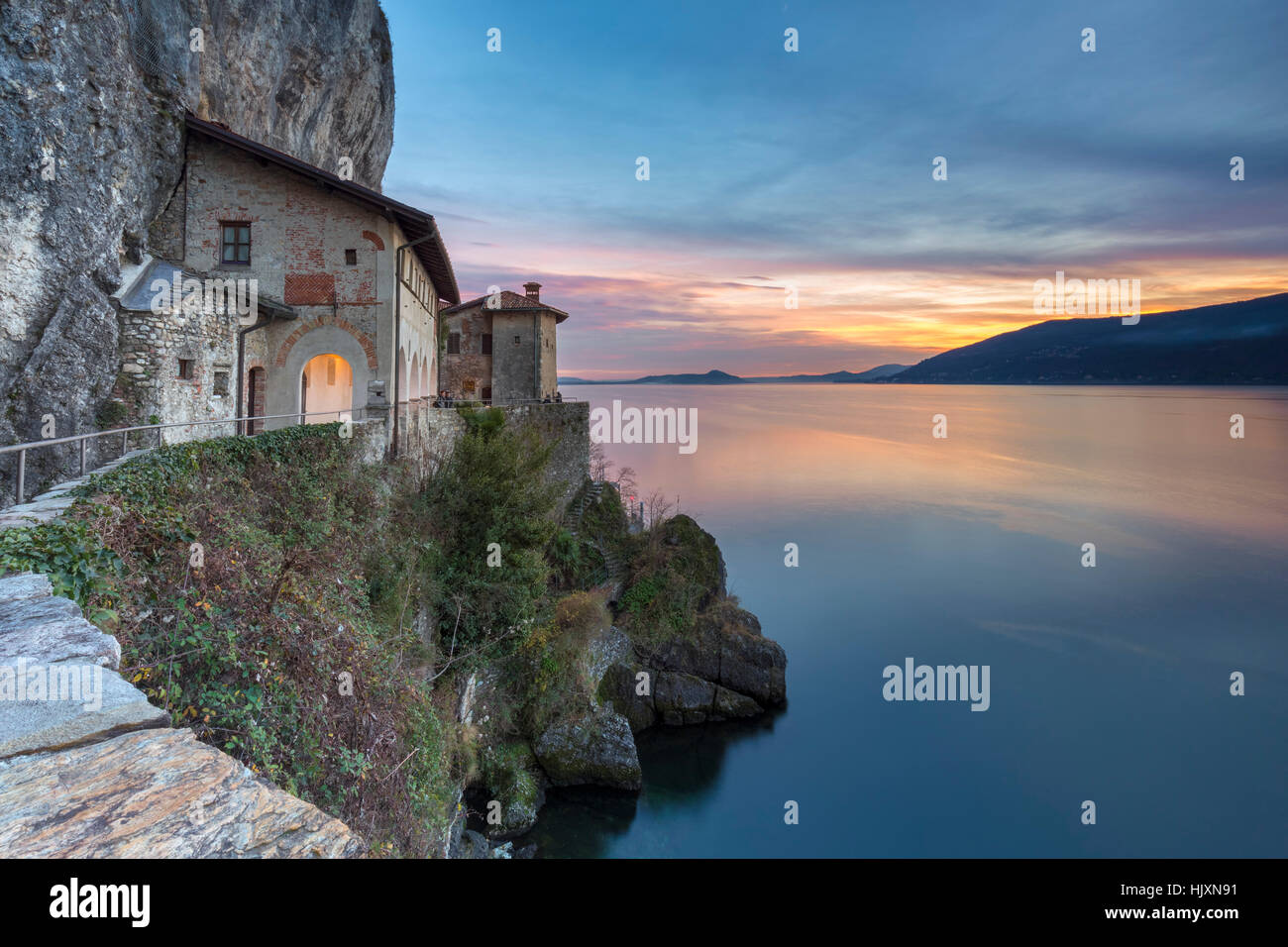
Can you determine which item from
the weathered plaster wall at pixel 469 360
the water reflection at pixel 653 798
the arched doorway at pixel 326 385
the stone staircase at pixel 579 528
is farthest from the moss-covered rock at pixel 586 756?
the weathered plaster wall at pixel 469 360

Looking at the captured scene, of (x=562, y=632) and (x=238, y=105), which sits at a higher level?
(x=238, y=105)

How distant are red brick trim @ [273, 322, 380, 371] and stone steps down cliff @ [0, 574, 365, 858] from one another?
46.4 ft

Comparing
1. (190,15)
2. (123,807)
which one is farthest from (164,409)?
(123,807)

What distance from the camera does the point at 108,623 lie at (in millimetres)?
5242

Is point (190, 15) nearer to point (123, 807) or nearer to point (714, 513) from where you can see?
point (123, 807)

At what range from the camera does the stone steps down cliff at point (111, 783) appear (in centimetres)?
292

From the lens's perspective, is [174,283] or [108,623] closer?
[108,623]

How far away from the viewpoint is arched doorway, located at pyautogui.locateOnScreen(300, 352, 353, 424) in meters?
23.1

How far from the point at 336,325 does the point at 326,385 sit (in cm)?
756

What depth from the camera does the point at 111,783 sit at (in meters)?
3.21

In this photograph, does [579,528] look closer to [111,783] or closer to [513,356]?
[513,356]

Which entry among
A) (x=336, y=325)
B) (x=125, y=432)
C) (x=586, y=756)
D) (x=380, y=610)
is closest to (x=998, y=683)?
(x=586, y=756)

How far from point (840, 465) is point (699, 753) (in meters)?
52.2
